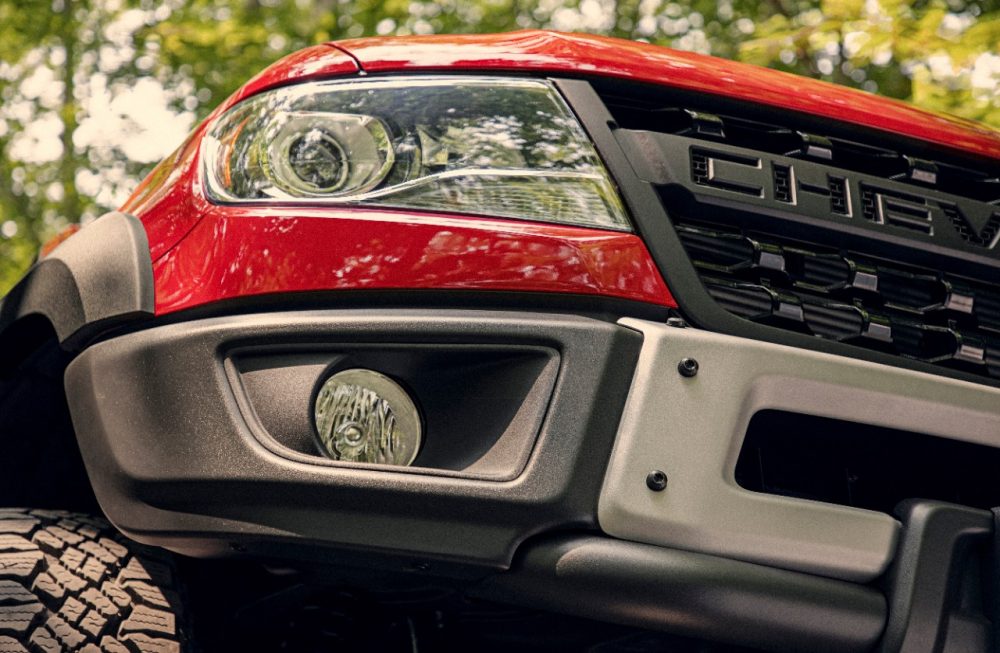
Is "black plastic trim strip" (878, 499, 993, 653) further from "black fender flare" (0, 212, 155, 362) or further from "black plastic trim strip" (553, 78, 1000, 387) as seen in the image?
"black fender flare" (0, 212, 155, 362)

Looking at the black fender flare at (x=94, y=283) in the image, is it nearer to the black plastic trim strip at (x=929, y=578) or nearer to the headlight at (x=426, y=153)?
the headlight at (x=426, y=153)

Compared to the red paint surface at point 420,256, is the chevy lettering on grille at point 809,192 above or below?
above

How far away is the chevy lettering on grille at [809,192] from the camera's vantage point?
5.66 feet

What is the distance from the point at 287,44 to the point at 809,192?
967 centimetres

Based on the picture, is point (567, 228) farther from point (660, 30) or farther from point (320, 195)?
point (660, 30)

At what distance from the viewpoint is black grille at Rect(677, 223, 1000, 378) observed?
1.73 metres

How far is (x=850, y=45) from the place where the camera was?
15.0ft

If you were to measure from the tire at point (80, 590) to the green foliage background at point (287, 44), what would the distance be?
11.4 ft

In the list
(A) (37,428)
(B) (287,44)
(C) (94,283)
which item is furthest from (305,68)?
(B) (287,44)

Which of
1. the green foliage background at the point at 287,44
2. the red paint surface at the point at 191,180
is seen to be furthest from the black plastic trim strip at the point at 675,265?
the green foliage background at the point at 287,44

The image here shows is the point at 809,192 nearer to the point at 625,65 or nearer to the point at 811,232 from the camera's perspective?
the point at 811,232

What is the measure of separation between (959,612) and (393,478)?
3.01 ft

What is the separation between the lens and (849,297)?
5.85 ft

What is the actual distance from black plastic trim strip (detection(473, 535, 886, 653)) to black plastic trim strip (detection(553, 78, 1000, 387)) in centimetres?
→ 36
